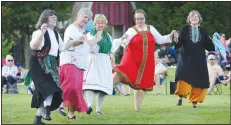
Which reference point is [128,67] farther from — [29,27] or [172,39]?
[29,27]

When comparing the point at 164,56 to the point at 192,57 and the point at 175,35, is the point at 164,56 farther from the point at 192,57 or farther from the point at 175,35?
the point at 175,35

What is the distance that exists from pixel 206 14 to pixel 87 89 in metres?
24.6

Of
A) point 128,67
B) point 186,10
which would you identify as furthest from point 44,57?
point 186,10

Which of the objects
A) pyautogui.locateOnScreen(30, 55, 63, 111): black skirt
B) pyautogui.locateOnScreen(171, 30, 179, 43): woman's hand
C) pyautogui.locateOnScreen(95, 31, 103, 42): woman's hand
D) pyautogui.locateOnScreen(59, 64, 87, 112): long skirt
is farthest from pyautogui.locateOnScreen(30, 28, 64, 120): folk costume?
pyautogui.locateOnScreen(171, 30, 179, 43): woman's hand

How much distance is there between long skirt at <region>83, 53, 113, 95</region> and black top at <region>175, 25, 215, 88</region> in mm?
1683

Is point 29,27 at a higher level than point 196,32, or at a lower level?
higher

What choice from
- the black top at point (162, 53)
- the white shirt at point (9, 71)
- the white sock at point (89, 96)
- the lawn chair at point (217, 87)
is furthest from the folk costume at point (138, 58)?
the black top at point (162, 53)

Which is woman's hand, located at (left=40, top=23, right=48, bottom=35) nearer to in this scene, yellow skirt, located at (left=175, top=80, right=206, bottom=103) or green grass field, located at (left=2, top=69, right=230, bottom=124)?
green grass field, located at (left=2, top=69, right=230, bottom=124)

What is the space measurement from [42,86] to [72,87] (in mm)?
843

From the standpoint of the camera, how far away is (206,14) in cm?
3459

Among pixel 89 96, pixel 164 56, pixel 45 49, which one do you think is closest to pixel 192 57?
pixel 89 96

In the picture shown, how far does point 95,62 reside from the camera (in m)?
10.7

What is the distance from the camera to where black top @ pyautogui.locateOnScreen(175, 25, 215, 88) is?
11.9 m

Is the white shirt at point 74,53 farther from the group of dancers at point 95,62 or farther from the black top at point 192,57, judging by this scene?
the black top at point 192,57
